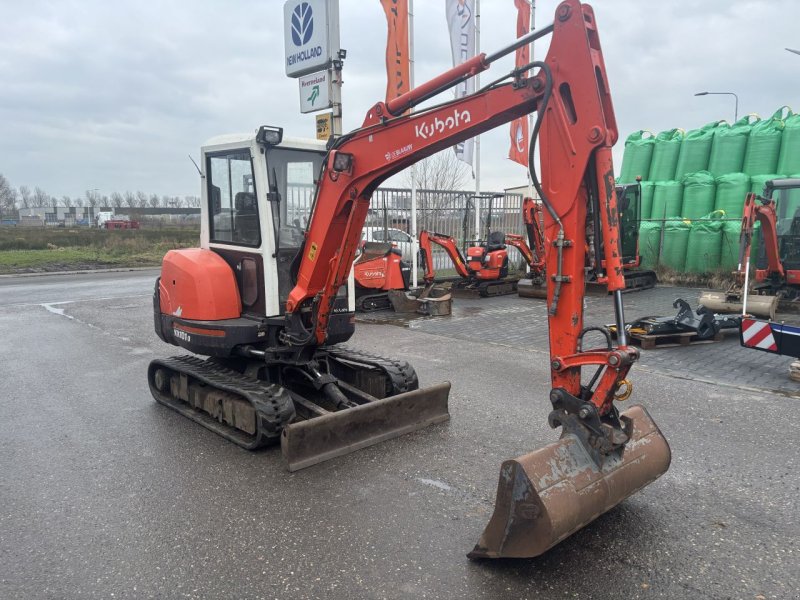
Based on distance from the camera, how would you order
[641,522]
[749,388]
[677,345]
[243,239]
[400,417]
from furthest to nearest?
[677,345] < [749,388] < [243,239] < [400,417] < [641,522]

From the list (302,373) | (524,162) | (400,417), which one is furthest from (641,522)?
(524,162)

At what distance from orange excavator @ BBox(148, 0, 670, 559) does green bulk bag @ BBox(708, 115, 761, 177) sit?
601 inches

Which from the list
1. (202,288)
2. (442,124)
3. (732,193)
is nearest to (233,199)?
(202,288)

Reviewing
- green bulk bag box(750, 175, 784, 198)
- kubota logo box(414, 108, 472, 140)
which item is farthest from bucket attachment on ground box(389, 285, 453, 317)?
green bulk bag box(750, 175, 784, 198)

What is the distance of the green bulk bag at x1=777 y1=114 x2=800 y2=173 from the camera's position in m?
15.4

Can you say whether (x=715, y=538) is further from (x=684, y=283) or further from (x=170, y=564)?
(x=684, y=283)

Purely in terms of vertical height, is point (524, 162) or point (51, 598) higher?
point (524, 162)

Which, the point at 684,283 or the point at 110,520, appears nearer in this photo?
the point at 110,520

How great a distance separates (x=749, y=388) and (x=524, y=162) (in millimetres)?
11389

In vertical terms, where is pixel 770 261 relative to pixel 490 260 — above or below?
above

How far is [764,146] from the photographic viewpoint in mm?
16109

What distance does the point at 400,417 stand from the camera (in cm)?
515

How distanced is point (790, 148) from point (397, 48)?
35.8 feet

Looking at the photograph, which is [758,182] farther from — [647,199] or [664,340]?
[664,340]
